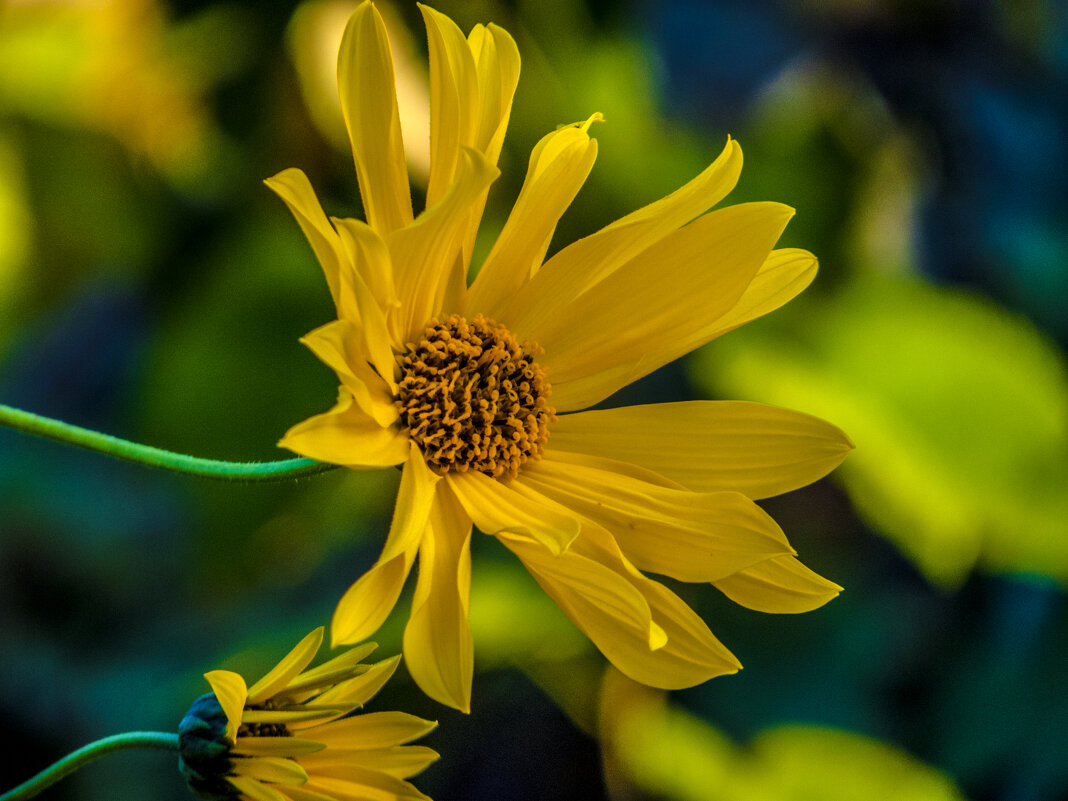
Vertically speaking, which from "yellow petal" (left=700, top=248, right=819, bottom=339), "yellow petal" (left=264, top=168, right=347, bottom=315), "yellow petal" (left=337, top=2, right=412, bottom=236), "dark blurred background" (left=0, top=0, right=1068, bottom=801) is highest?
"yellow petal" (left=337, top=2, right=412, bottom=236)

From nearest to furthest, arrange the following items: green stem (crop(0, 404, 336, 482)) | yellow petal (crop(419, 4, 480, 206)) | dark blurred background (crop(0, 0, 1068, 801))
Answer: green stem (crop(0, 404, 336, 482)) < yellow petal (crop(419, 4, 480, 206)) < dark blurred background (crop(0, 0, 1068, 801))

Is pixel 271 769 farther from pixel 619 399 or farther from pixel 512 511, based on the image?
pixel 619 399

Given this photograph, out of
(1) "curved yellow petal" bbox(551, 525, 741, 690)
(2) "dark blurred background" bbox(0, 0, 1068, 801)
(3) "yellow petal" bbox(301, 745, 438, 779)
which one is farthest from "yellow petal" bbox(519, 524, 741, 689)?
(2) "dark blurred background" bbox(0, 0, 1068, 801)

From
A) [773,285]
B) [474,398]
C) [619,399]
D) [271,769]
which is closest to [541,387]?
[474,398]

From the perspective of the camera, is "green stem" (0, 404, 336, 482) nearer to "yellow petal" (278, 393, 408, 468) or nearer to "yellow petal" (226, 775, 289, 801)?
"yellow petal" (278, 393, 408, 468)

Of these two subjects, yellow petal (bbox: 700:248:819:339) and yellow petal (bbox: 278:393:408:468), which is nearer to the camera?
yellow petal (bbox: 278:393:408:468)

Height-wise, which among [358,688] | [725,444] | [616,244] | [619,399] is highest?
[616,244]

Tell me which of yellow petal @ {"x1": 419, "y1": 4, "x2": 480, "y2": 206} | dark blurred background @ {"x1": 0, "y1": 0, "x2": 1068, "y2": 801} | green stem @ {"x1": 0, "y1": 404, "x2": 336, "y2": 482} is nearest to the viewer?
green stem @ {"x1": 0, "y1": 404, "x2": 336, "y2": 482}

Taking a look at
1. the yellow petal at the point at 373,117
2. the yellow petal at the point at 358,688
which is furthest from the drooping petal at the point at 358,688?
the yellow petal at the point at 373,117
